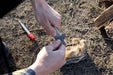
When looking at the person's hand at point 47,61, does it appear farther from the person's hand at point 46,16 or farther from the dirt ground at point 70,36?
the dirt ground at point 70,36

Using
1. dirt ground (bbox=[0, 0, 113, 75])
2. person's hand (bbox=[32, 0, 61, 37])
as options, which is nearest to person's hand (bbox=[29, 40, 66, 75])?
person's hand (bbox=[32, 0, 61, 37])

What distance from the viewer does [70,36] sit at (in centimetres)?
237

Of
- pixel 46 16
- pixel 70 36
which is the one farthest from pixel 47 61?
pixel 70 36

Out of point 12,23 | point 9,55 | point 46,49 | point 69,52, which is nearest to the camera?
point 46,49

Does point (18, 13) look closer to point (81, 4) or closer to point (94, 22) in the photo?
point (81, 4)

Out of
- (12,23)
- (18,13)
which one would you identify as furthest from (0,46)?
(18,13)

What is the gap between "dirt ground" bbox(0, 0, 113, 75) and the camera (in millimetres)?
2168

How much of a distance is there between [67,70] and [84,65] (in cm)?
22

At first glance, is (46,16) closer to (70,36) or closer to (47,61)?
(47,61)

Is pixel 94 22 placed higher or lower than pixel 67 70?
higher

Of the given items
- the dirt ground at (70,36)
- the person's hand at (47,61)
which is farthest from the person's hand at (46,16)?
the dirt ground at (70,36)

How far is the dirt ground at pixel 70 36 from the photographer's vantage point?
2.17 m

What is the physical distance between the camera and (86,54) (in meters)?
2.18

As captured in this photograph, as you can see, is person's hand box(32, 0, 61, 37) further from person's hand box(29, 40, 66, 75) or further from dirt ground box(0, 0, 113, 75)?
dirt ground box(0, 0, 113, 75)
